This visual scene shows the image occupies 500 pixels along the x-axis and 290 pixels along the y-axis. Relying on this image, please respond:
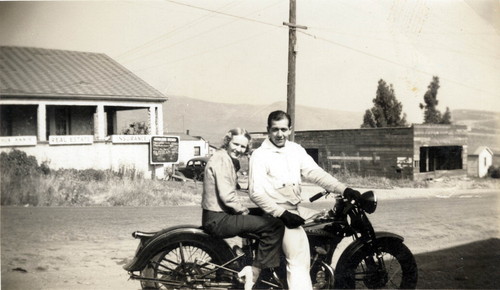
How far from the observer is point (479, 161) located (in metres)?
10.1

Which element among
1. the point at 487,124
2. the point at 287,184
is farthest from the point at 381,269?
the point at 487,124

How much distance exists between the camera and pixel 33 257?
4523mm

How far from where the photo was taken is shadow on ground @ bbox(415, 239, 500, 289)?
4297mm

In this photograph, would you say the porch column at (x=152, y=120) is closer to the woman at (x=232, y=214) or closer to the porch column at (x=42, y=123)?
the porch column at (x=42, y=123)

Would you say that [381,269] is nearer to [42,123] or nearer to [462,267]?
[462,267]

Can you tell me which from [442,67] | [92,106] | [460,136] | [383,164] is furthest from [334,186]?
[383,164]

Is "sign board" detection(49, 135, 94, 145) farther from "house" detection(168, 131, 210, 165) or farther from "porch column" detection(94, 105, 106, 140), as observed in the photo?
"house" detection(168, 131, 210, 165)

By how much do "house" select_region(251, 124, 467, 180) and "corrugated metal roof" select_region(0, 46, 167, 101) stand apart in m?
7.69

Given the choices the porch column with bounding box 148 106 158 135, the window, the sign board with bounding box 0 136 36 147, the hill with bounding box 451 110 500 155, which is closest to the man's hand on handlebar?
the porch column with bounding box 148 106 158 135

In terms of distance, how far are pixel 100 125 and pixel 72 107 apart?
1.16 ft

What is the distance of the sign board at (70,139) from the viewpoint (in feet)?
16.0

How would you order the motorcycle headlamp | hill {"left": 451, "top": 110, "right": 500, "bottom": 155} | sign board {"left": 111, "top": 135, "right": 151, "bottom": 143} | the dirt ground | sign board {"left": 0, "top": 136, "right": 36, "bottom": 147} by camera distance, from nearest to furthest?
the motorcycle headlamp → the dirt ground → sign board {"left": 0, "top": 136, "right": 36, "bottom": 147} → sign board {"left": 111, "top": 135, "right": 151, "bottom": 143} → hill {"left": 451, "top": 110, "right": 500, "bottom": 155}

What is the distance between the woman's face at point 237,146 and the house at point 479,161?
21.7 ft

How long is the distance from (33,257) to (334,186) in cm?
308
